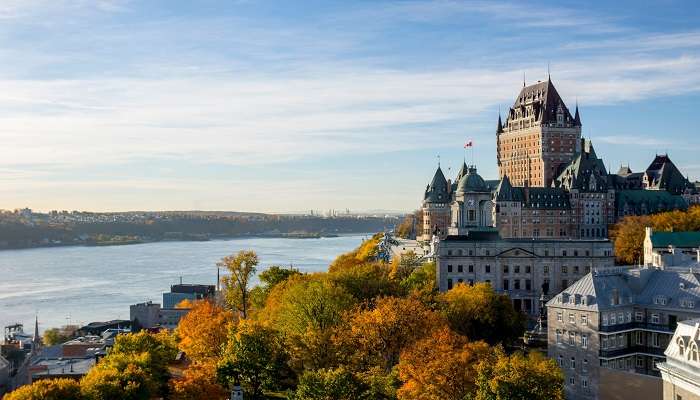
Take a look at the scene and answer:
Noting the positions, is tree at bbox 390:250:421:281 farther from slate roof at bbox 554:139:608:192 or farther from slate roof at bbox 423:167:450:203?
slate roof at bbox 554:139:608:192

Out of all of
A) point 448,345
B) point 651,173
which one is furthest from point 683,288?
point 651,173

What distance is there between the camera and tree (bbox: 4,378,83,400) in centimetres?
3559

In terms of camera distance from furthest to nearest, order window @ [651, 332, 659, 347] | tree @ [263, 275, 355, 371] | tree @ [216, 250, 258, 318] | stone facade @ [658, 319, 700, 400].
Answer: tree @ [216, 250, 258, 318] < window @ [651, 332, 659, 347] < tree @ [263, 275, 355, 371] < stone facade @ [658, 319, 700, 400]

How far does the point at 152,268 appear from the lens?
6353 inches

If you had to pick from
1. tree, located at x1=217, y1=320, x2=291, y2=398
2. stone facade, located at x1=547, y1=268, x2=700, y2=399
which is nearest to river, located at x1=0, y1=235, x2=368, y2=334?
tree, located at x1=217, y1=320, x2=291, y2=398

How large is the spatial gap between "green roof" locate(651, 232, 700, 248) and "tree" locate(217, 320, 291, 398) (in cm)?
5333

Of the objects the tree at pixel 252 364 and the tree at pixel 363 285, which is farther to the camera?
the tree at pixel 363 285

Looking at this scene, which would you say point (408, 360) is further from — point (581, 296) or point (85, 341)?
point (85, 341)

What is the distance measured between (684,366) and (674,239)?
193ft

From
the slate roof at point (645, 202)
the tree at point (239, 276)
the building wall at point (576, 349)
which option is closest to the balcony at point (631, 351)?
the building wall at point (576, 349)

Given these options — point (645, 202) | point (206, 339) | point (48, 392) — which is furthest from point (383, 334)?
point (645, 202)

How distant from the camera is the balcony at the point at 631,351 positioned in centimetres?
4641

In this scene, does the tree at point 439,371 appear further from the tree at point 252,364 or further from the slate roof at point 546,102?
the slate roof at point 546,102

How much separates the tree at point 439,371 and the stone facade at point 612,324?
26.8 ft
